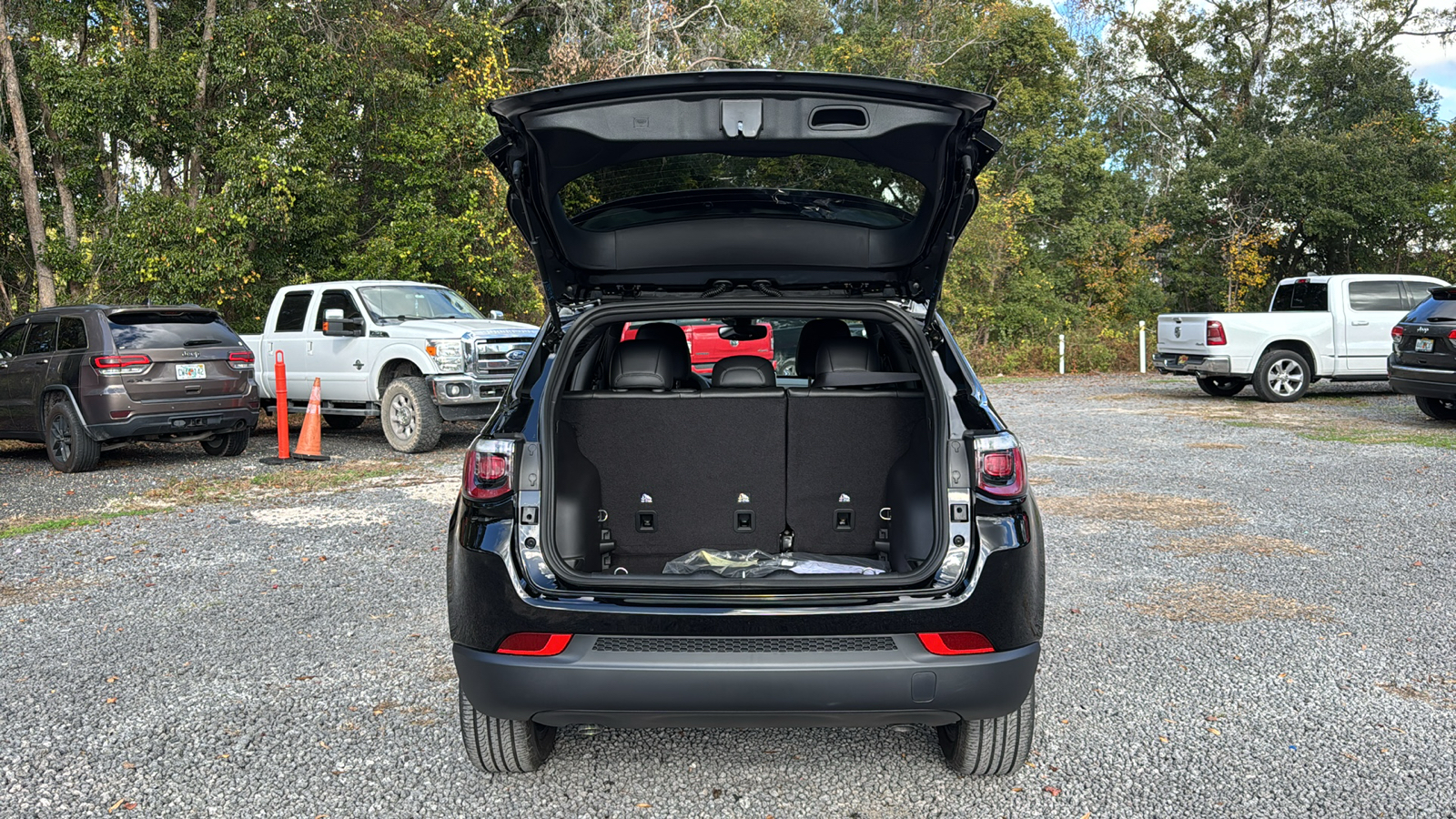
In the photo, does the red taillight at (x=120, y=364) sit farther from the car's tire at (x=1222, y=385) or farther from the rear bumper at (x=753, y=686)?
the car's tire at (x=1222, y=385)

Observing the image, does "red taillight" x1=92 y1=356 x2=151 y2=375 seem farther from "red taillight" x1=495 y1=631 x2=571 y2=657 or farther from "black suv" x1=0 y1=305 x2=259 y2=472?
"red taillight" x1=495 y1=631 x2=571 y2=657

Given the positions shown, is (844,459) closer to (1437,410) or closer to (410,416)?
(410,416)

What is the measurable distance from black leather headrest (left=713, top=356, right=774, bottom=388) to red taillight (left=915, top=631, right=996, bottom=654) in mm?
1395

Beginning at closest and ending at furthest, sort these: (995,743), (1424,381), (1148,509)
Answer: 1. (995,743)
2. (1148,509)
3. (1424,381)

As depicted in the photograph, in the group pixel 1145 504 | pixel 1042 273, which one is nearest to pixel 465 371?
pixel 1145 504

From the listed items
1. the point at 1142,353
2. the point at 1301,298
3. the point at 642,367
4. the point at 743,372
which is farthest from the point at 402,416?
the point at 1142,353

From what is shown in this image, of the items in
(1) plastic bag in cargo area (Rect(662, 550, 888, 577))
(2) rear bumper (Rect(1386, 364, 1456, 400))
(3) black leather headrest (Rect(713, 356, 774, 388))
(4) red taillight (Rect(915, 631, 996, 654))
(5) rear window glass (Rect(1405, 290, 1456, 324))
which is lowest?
(4) red taillight (Rect(915, 631, 996, 654))

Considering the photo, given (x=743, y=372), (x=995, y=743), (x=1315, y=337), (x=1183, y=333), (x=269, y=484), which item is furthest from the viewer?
(x=1183, y=333)

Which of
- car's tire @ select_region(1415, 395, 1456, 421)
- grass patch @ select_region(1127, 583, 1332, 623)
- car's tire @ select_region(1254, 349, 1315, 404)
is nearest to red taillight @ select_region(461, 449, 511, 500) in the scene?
grass patch @ select_region(1127, 583, 1332, 623)

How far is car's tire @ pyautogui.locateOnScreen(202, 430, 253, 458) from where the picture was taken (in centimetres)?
1162

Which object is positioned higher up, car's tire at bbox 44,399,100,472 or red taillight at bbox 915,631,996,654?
car's tire at bbox 44,399,100,472

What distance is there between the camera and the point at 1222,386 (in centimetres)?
1688

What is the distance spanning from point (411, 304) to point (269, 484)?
139 inches

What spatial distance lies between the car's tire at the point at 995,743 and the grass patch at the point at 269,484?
7.33 metres
